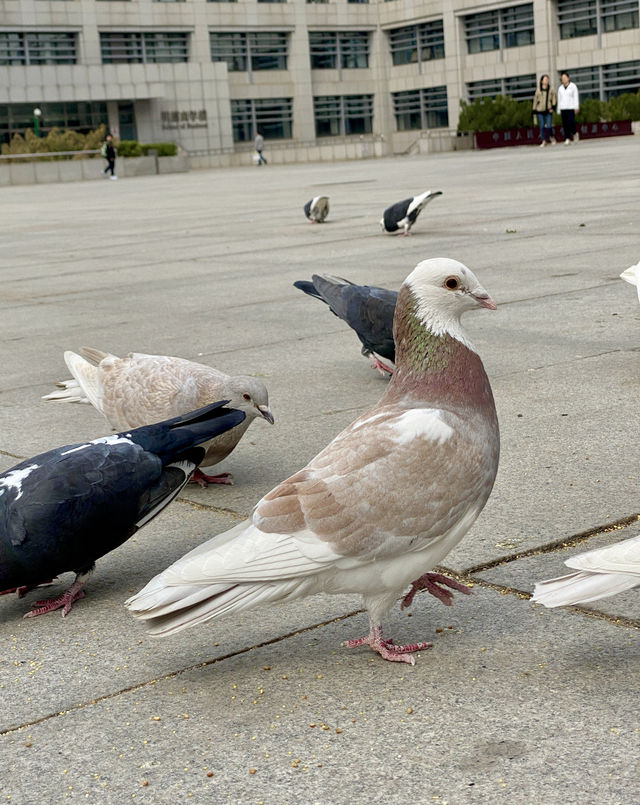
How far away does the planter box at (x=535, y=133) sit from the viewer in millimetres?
47469

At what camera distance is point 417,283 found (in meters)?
3.23

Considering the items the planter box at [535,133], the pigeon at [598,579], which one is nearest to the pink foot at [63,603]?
the pigeon at [598,579]

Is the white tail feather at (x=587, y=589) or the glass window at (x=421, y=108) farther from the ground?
the glass window at (x=421, y=108)

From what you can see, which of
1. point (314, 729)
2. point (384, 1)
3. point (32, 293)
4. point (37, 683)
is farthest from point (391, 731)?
point (384, 1)

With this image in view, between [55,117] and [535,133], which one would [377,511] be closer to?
[535,133]

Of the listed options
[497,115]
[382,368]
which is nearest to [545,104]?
[497,115]

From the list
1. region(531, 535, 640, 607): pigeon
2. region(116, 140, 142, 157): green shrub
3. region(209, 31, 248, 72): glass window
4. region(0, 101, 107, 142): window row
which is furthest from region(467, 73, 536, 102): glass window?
region(531, 535, 640, 607): pigeon

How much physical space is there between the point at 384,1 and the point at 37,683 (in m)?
73.7

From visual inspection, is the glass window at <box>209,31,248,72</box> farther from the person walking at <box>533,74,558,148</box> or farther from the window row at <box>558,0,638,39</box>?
the person walking at <box>533,74,558,148</box>

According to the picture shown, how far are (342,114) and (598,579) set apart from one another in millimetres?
73022

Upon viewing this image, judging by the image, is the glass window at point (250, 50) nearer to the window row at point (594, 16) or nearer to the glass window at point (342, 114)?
the glass window at point (342, 114)

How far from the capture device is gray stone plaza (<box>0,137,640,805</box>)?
2617mm

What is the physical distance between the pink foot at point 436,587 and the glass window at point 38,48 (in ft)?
212

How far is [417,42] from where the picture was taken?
7031 cm
